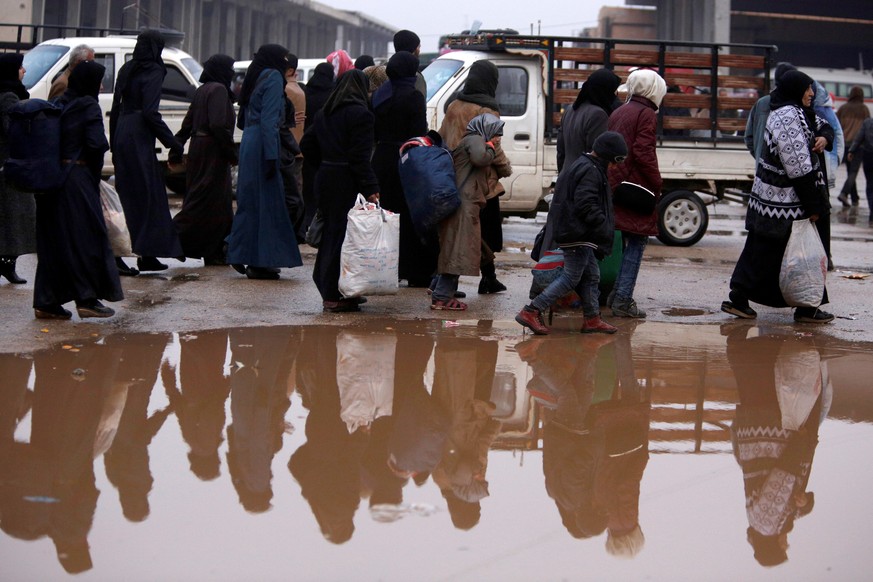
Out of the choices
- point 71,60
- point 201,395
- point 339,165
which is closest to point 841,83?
point 339,165

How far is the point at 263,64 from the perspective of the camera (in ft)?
30.8

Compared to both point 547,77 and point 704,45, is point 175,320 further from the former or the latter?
point 704,45

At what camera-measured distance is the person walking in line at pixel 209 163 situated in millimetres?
9742

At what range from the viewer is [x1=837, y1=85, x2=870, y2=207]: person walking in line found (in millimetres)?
18750

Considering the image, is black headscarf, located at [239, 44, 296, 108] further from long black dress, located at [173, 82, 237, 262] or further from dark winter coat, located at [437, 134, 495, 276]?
dark winter coat, located at [437, 134, 495, 276]

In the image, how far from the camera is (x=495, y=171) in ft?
27.7

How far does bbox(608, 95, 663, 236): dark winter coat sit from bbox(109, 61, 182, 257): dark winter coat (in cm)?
353

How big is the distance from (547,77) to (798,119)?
185 inches

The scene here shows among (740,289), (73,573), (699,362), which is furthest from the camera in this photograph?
(740,289)

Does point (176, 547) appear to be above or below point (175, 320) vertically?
below

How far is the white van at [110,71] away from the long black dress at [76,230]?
8.17 meters

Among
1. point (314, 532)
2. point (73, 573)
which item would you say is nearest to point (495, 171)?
point (314, 532)

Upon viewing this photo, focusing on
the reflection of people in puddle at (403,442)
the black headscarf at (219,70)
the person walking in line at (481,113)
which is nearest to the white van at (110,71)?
the black headscarf at (219,70)

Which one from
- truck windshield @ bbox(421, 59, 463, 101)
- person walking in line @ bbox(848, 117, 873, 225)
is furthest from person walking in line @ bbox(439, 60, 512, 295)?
person walking in line @ bbox(848, 117, 873, 225)
